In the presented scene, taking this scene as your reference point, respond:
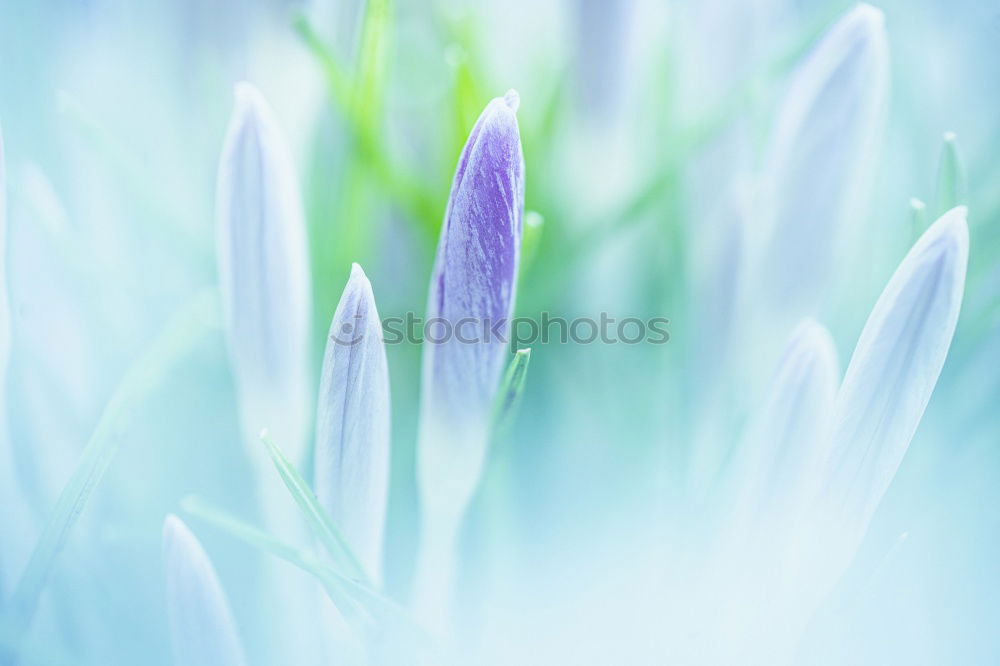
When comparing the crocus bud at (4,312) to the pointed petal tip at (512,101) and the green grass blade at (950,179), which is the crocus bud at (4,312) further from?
the green grass blade at (950,179)

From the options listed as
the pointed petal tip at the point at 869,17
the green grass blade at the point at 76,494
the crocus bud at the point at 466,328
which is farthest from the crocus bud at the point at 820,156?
the green grass blade at the point at 76,494

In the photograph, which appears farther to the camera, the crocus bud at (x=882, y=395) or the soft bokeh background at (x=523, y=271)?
the soft bokeh background at (x=523, y=271)

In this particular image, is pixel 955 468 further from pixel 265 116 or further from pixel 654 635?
pixel 265 116

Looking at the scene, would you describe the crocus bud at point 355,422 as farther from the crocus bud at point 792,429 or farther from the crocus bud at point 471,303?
the crocus bud at point 792,429

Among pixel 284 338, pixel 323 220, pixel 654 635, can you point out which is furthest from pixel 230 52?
pixel 654 635

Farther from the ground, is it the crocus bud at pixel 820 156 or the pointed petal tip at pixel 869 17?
the pointed petal tip at pixel 869 17

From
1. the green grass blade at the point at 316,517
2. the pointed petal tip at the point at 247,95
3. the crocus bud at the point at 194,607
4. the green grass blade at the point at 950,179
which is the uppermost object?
the pointed petal tip at the point at 247,95

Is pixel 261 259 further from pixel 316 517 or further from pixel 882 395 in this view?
pixel 882 395
